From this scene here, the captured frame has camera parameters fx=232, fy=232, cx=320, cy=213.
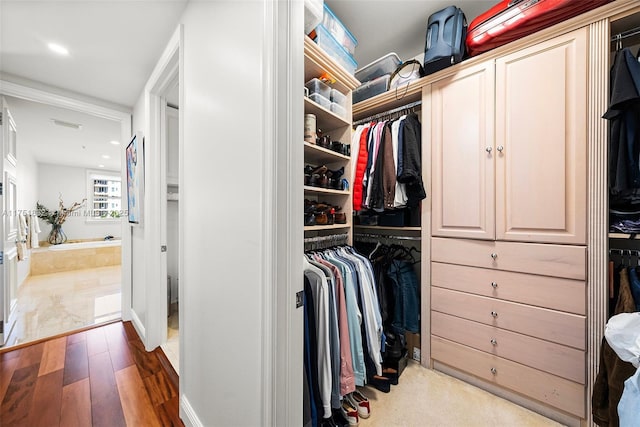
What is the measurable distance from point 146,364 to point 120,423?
1.79ft

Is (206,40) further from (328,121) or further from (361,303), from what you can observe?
(361,303)

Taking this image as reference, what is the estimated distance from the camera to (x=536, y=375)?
1319 mm

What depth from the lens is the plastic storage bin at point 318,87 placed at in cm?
149

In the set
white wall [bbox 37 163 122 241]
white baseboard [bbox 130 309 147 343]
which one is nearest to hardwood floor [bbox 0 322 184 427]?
white baseboard [bbox 130 309 147 343]

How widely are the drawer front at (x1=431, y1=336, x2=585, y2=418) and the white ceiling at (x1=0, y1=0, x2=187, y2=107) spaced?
2753mm

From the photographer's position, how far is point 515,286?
54.3 inches

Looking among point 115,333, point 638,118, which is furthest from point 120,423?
point 638,118

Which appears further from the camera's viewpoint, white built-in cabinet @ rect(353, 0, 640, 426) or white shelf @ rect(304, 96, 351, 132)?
white shelf @ rect(304, 96, 351, 132)

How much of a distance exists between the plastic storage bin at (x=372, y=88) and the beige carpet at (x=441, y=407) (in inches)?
87.3

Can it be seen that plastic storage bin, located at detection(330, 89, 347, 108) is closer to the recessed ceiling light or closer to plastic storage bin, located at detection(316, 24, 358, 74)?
plastic storage bin, located at detection(316, 24, 358, 74)

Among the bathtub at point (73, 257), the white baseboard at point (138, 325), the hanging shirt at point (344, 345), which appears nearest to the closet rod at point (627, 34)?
the hanging shirt at point (344, 345)

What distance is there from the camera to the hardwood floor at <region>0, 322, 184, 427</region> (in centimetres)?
135

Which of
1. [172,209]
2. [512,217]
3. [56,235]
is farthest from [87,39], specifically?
[56,235]

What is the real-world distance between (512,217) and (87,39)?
297 centimetres
